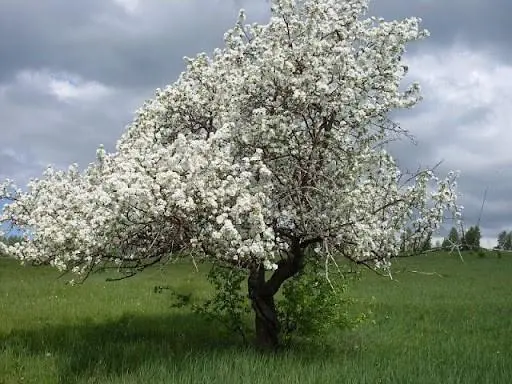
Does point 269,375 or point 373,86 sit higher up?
point 373,86

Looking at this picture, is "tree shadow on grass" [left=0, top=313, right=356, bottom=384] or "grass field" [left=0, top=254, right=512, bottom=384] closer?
"grass field" [left=0, top=254, right=512, bottom=384]

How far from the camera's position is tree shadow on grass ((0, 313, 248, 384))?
1599cm

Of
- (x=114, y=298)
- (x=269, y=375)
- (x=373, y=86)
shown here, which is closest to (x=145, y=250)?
(x=269, y=375)

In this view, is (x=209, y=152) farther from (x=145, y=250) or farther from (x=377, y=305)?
(x=377, y=305)

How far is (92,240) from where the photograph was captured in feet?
52.4

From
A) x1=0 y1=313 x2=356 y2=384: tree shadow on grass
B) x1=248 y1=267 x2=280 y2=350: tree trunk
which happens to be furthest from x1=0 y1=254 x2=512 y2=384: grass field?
x1=248 y1=267 x2=280 y2=350: tree trunk

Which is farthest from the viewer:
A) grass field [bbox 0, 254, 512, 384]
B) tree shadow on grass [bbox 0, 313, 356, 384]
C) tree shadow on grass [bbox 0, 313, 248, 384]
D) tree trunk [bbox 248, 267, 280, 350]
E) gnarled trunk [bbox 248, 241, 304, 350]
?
tree trunk [bbox 248, 267, 280, 350]

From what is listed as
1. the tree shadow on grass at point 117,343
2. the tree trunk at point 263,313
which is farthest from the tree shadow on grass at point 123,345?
the tree trunk at point 263,313

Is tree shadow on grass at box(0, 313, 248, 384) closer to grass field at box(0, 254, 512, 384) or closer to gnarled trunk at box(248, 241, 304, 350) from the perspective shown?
grass field at box(0, 254, 512, 384)

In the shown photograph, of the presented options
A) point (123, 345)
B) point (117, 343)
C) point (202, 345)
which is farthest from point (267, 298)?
point (117, 343)

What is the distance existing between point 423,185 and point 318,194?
301 centimetres

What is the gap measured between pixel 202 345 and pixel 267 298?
7.84 ft

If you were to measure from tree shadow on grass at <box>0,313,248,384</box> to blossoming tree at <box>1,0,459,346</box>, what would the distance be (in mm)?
2352

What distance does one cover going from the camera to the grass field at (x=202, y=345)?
14773 millimetres
